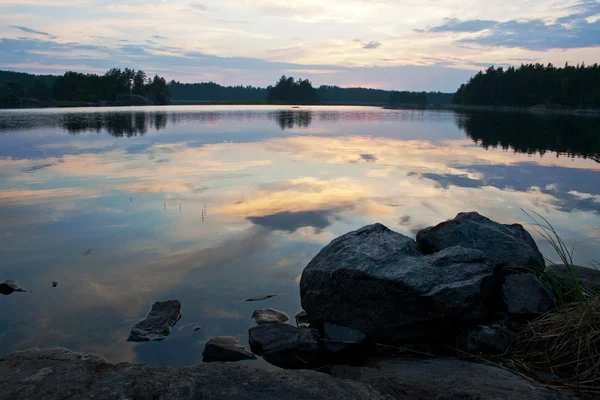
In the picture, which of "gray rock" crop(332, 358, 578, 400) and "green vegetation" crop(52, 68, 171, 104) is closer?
"gray rock" crop(332, 358, 578, 400)

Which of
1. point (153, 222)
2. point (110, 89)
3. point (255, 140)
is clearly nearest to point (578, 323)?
point (153, 222)

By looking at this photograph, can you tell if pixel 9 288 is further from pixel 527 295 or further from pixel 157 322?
pixel 527 295

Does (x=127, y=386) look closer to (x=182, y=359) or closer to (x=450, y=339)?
(x=182, y=359)

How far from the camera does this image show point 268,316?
23.9ft

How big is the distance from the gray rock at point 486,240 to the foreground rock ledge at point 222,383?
8.27ft

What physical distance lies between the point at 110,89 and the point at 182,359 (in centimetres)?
16197

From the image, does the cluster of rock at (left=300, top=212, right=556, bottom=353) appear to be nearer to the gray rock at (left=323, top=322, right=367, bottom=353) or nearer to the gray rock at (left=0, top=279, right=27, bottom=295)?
the gray rock at (left=323, top=322, right=367, bottom=353)

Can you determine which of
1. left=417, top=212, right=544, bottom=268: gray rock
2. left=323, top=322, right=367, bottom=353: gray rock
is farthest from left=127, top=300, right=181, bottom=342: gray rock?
left=417, top=212, right=544, bottom=268: gray rock

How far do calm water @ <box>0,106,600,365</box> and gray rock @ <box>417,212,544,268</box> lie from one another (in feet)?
8.14

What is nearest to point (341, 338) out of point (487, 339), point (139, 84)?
point (487, 339)

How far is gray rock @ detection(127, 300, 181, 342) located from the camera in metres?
6.63

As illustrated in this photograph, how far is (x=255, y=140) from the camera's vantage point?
33.4 m

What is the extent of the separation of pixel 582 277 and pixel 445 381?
412 centimetres

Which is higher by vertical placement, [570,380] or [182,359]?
[570,380]
